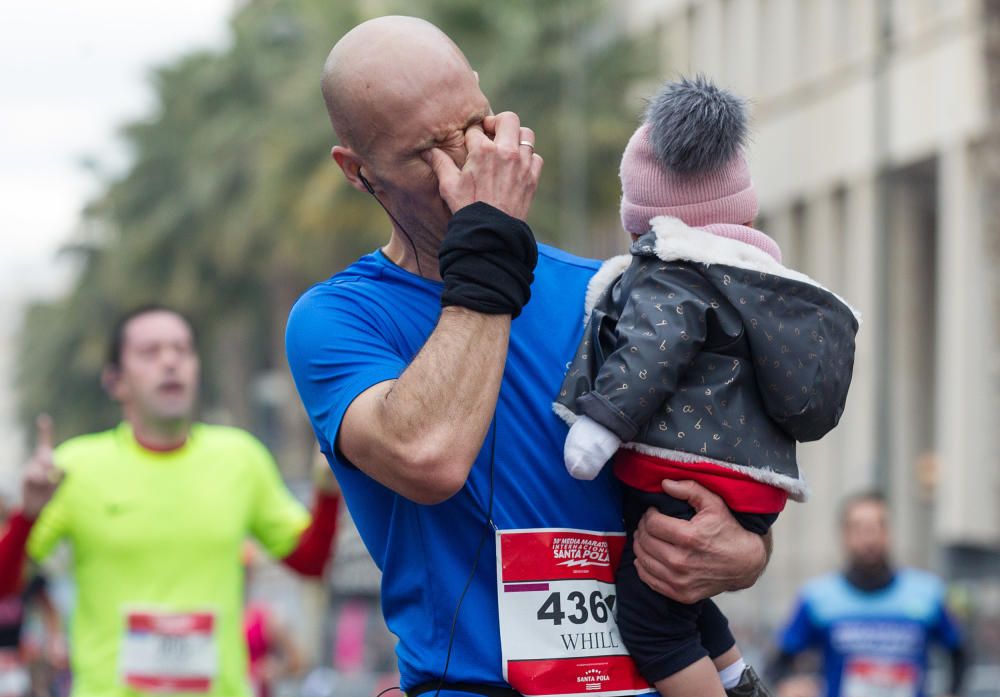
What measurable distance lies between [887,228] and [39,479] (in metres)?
20.1

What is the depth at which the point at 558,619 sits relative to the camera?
3.49m

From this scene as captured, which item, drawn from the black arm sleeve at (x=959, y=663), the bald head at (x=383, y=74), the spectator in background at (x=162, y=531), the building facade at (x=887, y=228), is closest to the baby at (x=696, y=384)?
the bald head at (x=383, y=74)

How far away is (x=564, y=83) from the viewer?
3178 cm

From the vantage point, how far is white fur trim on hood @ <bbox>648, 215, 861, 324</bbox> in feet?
11.5

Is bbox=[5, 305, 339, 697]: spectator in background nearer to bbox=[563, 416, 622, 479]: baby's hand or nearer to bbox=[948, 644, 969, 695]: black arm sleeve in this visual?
bbox=[563, 416, 622, 479]: baby's hand

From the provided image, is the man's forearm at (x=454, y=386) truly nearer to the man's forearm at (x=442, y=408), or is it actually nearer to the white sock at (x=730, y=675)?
the man's forearm at (x=442, y=408)

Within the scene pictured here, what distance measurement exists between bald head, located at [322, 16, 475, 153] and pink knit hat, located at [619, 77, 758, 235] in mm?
352

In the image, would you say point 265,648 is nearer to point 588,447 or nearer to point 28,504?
point 28,504

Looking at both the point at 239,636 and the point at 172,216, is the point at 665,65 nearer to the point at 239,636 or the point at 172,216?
the point at 172,216

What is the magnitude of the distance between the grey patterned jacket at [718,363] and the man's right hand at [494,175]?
0.27 metres

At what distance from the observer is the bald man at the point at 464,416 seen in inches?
131

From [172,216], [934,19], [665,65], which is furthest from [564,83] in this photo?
[172,216]

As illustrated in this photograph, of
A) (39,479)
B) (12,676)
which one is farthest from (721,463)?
(12,676)

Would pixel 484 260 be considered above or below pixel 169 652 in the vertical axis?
above
